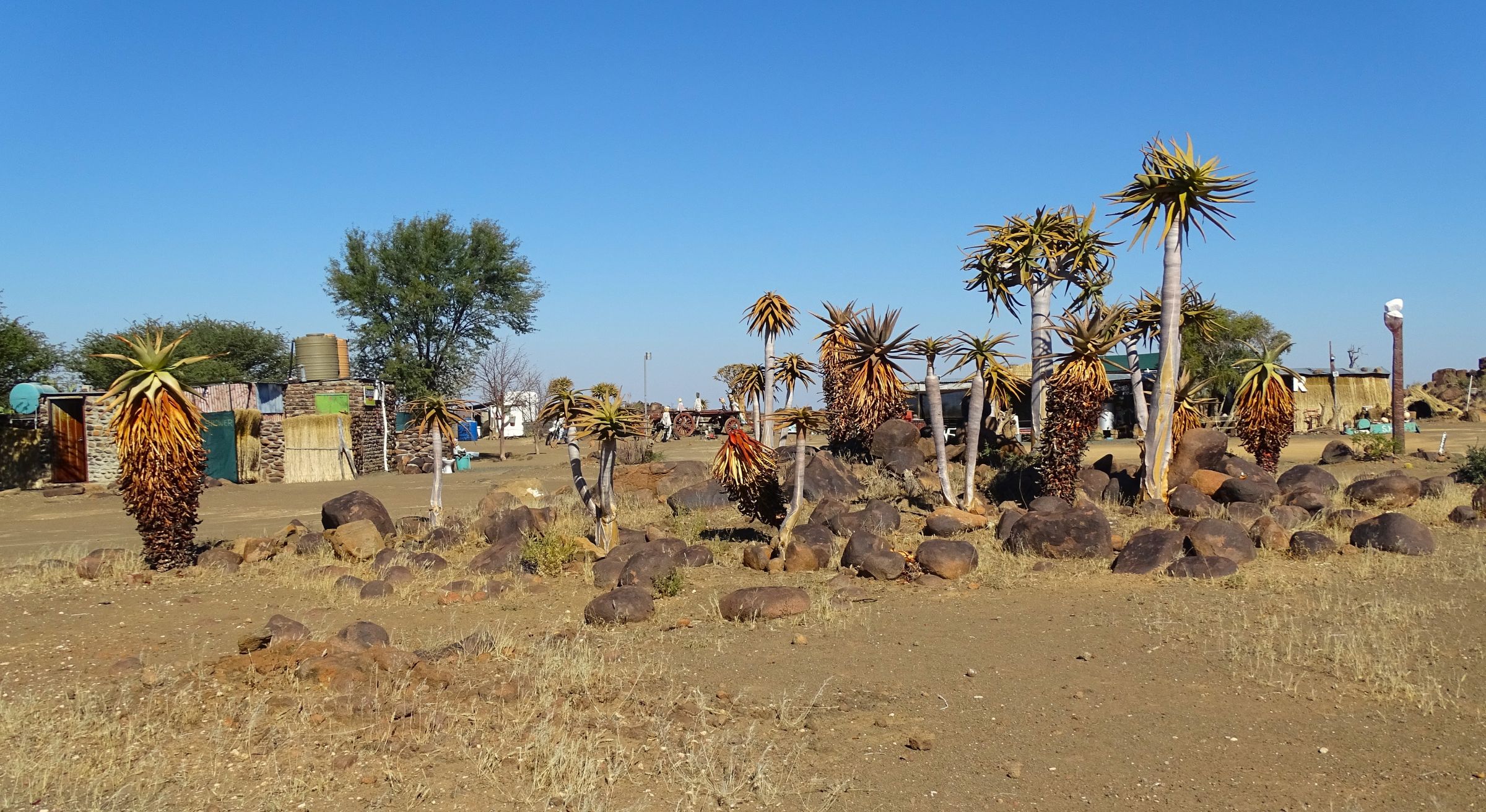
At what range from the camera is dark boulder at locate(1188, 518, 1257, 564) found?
1152 cm

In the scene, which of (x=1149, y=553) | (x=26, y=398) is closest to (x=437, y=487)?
(x=1149, y=553)

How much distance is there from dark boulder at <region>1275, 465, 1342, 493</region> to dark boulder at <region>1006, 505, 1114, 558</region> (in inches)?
209

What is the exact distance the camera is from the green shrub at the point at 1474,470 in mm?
18281

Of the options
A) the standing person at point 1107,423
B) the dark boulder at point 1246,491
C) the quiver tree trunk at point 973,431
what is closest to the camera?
the dark boulder at point 1246,491

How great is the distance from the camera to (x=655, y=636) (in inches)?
366

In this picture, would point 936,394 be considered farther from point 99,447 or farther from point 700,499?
point 99,447

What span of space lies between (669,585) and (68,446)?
22677 mm

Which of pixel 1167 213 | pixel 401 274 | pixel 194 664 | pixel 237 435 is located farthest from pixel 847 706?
pixel 401 274

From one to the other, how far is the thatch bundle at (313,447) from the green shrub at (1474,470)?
83.5ft

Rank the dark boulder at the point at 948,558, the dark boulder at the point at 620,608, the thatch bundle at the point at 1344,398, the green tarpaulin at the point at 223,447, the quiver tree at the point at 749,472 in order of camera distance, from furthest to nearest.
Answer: the thatch bundle at the point at 1344,398 → the green tarpaulin at the point at 223,447 → the quiver tree at the point at 749,472 → the dark boulder at the point at 948,558 → the dark boulder at the point at 620,608

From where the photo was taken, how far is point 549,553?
41.0 ft

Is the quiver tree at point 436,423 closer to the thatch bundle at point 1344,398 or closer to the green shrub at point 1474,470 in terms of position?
the green shrub at point 1474,470

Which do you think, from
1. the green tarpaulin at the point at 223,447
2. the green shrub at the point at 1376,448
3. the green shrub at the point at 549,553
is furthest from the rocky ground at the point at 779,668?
the green tarpaulin at the point at 223,447

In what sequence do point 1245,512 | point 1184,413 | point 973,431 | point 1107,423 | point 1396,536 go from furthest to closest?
point 1107,423
point 1184,413
point 973,431
point 1245,512
point 1396,536
